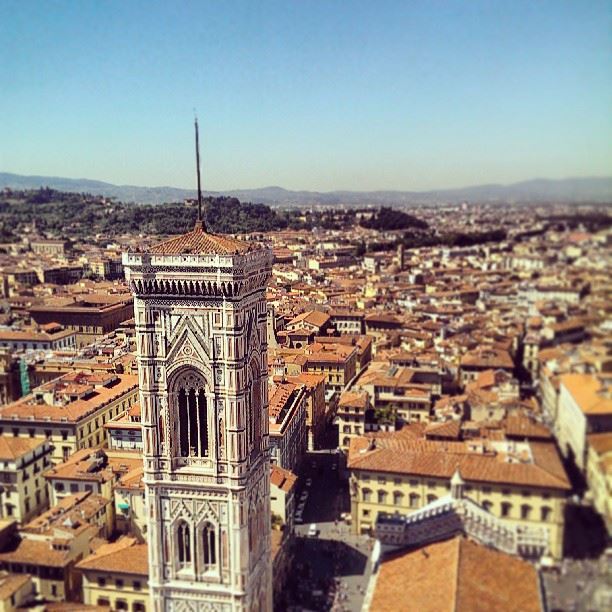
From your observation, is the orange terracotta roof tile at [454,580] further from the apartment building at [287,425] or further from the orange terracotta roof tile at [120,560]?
the apartment building at [287,425]

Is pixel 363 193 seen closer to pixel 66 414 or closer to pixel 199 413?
pixel 199 413

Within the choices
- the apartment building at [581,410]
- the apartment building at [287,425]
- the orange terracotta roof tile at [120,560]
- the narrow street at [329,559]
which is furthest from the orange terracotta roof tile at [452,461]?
the orange terracotta roof tile at [120,560]

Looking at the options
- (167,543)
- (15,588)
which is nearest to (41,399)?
(15,588)

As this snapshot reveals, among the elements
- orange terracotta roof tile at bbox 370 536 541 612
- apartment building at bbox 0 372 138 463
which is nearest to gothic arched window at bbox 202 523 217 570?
orange terracotta roof tile at bbox 370 536 541 612

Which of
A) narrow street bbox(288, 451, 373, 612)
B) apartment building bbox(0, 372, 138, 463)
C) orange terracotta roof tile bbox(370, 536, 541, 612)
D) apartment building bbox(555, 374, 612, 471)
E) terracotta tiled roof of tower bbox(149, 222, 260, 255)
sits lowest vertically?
narrow street bbox(288, 451, 373, 612)

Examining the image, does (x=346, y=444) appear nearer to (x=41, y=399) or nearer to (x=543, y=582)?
(x=41, y=399)

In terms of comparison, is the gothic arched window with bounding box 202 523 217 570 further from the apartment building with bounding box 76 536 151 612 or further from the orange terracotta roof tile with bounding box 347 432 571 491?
the orange terracotta roof tile with bounding box 347 432 571 491
